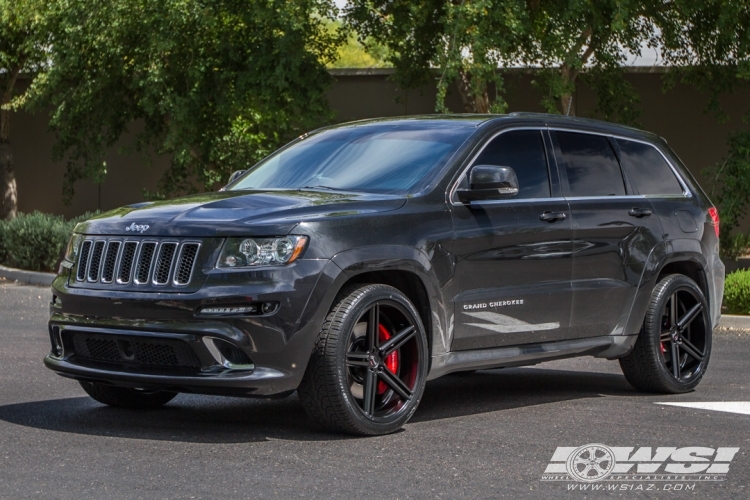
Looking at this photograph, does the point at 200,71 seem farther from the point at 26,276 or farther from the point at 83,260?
the point at 83,260

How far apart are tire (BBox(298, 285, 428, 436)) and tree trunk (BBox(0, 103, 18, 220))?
65.0ft

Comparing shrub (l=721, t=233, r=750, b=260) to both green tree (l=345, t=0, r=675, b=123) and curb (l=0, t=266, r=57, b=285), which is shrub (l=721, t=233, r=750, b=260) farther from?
curb (l=0, t=266, r=57, b=285)

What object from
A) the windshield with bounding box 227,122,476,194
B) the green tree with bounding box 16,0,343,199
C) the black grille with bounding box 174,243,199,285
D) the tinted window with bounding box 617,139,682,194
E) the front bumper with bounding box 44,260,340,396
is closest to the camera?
the front bumper with bounding box 44,260,340,396

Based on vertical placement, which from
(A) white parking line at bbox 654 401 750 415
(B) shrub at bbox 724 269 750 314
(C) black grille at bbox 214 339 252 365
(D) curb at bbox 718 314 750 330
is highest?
(C) black grille at bbox 214 339 252 365

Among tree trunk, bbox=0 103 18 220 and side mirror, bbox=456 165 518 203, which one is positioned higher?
side mirror, bbox=456 165 518 203

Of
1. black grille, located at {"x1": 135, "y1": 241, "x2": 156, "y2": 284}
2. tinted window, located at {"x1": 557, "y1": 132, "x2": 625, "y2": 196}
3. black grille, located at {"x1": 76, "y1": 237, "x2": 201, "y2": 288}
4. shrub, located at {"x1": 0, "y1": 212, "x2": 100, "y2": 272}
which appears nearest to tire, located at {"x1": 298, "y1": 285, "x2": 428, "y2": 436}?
black grille, located at {"x1": 76, "y1": 237, "x2": 201, "y2": 288}

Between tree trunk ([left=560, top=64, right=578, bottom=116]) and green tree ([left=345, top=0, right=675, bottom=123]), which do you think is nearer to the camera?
green tree ([left=345, top=0, right=675, bottom=123])

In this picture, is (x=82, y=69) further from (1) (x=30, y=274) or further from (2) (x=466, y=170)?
(2) (x=466, y=170)

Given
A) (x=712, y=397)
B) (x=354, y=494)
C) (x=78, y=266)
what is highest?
(x=78, y=266)

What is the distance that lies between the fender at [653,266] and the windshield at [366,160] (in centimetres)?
170

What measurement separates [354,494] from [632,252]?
358cm

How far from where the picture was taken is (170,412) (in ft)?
24.3

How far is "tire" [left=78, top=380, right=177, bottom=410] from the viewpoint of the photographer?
7.34 m

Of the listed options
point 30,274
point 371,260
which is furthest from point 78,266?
point 30,274
